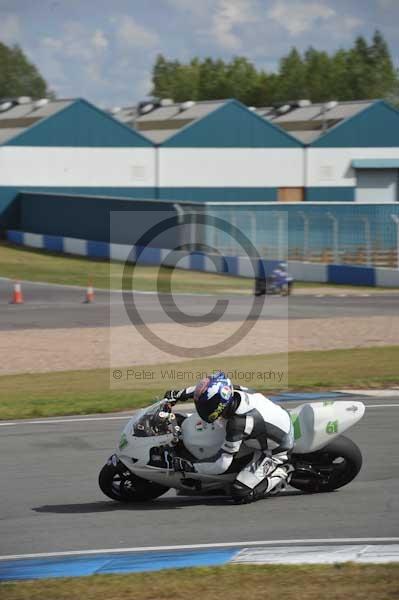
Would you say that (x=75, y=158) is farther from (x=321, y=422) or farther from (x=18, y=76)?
(x=18, y=76)

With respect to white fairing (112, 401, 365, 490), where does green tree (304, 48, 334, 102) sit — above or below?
above

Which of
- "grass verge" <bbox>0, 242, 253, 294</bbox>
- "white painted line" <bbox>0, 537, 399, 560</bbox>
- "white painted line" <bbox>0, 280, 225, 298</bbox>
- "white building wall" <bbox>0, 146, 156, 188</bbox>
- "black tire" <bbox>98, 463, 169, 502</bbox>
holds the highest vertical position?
"white building wall" <bbox>0, 146, 156, 188</bbox>

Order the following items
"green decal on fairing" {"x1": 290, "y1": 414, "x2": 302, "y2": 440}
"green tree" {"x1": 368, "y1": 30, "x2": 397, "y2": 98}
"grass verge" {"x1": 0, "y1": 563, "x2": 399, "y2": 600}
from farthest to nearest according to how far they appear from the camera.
Result: "green tree" {"x1": 368, "y1": 30, "x2": 397, "y2": 98} < "green decal on fairing" {"x1": 290, "y1": 414, "x2": 302, "y2": 440} < "grass verge" {"x1": 0, "y1": 563, "x2": 399, "y2": 600}

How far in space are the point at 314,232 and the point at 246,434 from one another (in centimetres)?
3070

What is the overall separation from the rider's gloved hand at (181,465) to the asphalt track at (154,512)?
382mm

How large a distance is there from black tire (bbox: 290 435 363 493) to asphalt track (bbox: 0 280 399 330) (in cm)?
1700

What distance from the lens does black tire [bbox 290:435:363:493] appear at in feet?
32.8

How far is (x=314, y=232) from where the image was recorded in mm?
39781

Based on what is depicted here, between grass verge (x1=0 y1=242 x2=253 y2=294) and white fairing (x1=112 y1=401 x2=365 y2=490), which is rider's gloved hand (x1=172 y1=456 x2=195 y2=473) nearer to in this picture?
white fairing (x1=112 y1=401 x2=365 y2=490)

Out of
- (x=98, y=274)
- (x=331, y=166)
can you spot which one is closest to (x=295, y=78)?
(x=331, y=166)

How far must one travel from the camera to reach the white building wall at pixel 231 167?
61.3 meters

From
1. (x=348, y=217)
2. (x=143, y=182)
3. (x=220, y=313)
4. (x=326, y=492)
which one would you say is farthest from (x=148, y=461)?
(x=143, y=182)

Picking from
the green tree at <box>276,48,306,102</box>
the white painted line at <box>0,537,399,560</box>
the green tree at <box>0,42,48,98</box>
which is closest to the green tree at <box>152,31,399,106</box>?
the green tree at <box>276,48,306,102</box>

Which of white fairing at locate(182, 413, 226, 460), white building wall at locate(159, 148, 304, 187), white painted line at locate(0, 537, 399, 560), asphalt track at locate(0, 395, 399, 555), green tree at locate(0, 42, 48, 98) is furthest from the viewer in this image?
green tree at locate(0, 42, 48, 98)
